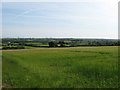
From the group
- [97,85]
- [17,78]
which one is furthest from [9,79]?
[97,85]

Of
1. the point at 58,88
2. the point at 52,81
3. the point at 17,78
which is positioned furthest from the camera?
the point at 17,78

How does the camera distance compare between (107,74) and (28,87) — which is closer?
(28,87)

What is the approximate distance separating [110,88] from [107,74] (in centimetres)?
388

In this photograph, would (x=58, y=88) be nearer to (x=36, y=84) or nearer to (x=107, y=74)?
(x=36, y=84)

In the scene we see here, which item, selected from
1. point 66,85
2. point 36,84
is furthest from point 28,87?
point 66,85

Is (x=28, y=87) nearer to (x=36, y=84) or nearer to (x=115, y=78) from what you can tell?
(x=36, y=84)

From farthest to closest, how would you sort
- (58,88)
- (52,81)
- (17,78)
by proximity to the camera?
1. (17,78)
2. (52,81)
3. (58,88)

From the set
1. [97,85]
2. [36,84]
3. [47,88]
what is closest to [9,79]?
[36,84]

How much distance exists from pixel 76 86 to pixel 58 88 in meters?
0.91

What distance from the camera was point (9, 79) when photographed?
1452 cm

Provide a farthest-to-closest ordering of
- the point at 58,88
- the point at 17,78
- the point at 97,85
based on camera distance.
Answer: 1. the point at 17,78
2. the point at 97,85
3. the point at 58,88

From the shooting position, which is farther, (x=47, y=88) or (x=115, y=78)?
(x=115, y=78)

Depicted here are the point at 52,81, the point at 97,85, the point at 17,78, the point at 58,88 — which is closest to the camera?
the point at 58,88

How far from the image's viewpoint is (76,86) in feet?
39.8
